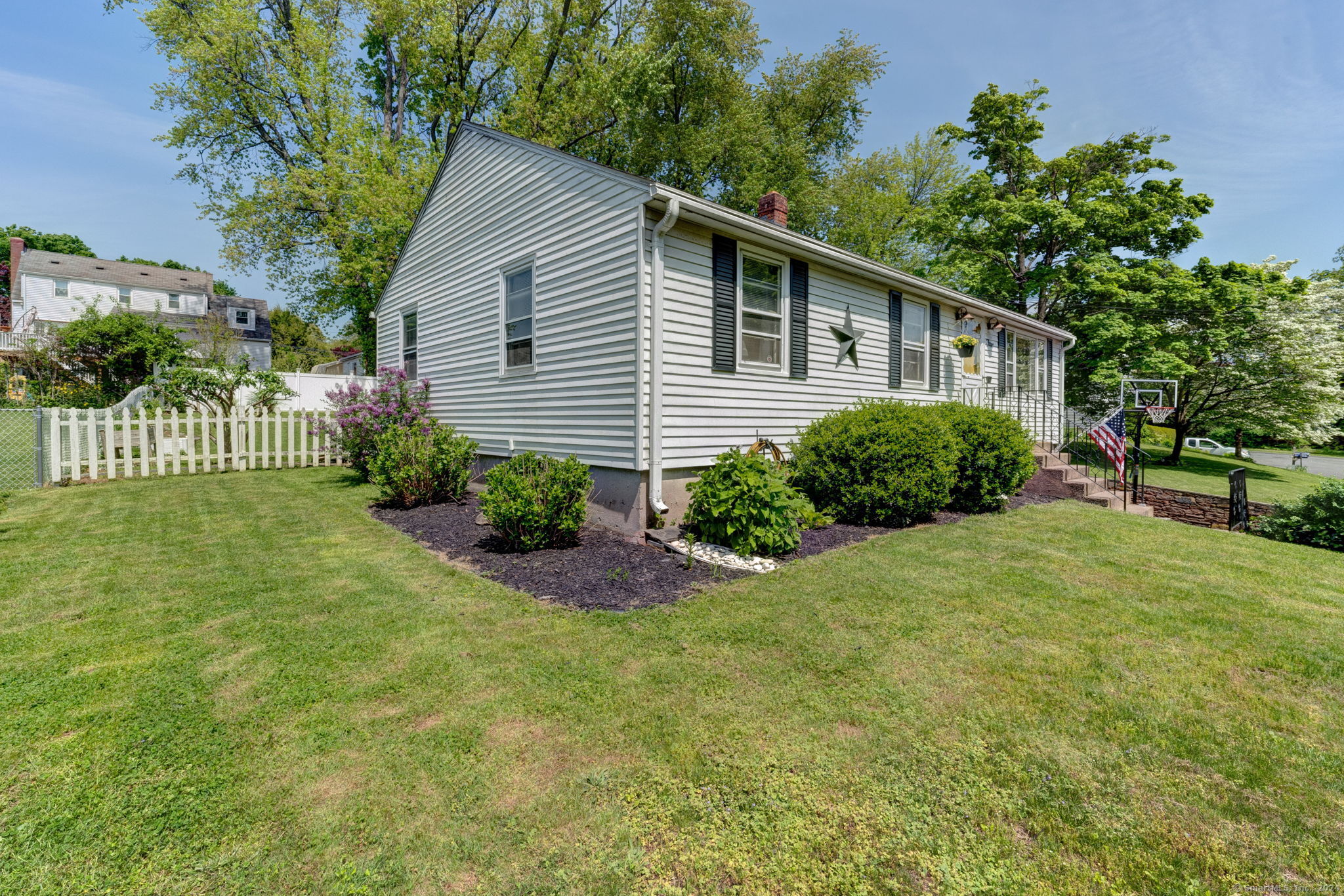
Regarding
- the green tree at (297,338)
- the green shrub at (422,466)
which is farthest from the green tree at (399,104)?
the green tree at (297,338)

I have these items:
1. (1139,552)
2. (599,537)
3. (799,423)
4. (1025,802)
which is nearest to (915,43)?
(799,423)

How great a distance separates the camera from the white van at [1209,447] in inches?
1138

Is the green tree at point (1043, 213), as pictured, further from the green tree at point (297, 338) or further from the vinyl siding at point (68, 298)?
the green tree at point (297, 338)

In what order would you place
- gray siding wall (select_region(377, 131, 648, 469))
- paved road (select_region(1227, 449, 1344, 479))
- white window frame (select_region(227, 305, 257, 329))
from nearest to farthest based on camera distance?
1. gray siding wall (select_region(377, 131, 648, 469))
2. paved road (select_region(1227, 449, 1344, 479))
3. white window frame (select_region(227, 305, 257, 329))

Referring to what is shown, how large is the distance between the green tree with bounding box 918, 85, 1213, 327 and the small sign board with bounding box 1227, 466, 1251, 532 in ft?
38.9

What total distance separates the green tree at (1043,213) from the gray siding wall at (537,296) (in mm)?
18949

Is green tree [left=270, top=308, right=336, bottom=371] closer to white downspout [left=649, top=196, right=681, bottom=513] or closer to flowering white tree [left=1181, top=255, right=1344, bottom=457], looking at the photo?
white downspout [left=649, top=196, right=681, bottom=513]

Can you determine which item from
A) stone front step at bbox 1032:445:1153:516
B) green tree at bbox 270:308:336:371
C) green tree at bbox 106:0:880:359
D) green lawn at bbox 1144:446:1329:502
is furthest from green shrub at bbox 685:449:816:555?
green tree at bbox 270:308:336:371

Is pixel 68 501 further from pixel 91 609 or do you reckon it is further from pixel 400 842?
pixel 400 842

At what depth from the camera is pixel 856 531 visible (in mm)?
6645

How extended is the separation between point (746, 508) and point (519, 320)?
15.5 ft

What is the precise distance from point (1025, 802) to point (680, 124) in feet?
77.5

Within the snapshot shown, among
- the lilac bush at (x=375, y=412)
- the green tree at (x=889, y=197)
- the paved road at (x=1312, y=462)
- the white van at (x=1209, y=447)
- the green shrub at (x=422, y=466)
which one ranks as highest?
the green tree at (x=889, y=197)

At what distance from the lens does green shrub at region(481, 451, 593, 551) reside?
18.1 ft
